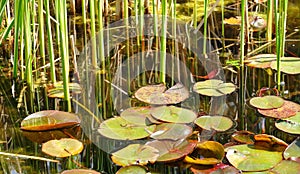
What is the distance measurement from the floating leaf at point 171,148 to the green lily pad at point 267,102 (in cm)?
27

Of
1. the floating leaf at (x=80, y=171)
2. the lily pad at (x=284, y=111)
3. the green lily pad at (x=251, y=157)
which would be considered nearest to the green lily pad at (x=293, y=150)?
the green lily pad at (x=251, y=157)

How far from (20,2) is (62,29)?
0.12 m

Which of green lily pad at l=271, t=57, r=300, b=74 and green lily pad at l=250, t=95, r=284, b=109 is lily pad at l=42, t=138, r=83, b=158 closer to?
green lily pad at l=250, t=95, r=284, b=109

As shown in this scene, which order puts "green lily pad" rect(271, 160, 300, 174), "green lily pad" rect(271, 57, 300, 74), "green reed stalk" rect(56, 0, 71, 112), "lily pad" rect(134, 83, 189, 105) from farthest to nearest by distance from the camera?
"green lily pad" rect(271, 57, 300, 74) → "lily pad" rect(134, 83, 189, 105) → "green reed stalk" rect(56, 0, 71, 112) → "green lily pad" rect(271, 160, 300, 174)

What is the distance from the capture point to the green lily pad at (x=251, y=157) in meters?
1.08

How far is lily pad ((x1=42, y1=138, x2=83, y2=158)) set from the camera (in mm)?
1172

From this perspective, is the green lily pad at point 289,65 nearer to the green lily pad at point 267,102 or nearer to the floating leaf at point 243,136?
the green lily pad at point 267,102

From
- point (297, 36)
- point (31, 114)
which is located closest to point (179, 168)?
point (31, 114)

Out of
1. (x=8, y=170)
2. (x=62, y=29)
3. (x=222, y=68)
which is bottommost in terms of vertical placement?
(x=8, y=170)

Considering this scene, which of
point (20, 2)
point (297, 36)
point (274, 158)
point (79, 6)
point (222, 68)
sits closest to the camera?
point (274, 158)

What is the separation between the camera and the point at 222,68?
1658mm

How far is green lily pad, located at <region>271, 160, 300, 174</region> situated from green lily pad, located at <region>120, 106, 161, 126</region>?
0.33 meters

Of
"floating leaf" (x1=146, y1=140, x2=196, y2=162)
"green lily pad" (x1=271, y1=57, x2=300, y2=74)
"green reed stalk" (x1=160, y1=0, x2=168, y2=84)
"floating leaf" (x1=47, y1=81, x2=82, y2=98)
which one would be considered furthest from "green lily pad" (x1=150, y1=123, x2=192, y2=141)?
"green lily pad" (x1=271, y1=57, x2=300, y2=74)

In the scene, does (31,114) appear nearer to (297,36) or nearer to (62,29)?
(62,29)
